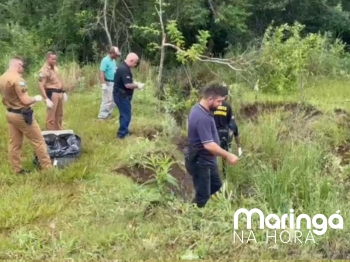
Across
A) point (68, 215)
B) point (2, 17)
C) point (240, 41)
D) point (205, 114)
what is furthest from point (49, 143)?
point (2, 17)

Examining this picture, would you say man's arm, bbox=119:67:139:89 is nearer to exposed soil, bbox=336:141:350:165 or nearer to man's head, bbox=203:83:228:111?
man's head, bbox=203:83:228:111

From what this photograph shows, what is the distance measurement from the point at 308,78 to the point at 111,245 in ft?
35.1

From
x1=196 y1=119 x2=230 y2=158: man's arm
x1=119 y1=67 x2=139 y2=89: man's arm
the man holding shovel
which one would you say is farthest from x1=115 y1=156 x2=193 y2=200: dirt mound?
x1=196 y1=119 x2=230 y2=158: man's arm

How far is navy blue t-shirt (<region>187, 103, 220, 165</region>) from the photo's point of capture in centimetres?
626

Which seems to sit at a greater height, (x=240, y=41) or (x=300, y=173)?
(x=240, y=41)

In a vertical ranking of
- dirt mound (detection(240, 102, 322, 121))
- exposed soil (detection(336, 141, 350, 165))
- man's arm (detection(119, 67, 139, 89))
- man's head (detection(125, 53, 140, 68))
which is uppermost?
man's head (detection(125, 53, 140, 68))

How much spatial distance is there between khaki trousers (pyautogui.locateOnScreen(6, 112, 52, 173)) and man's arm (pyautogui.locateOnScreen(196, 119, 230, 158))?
269cm

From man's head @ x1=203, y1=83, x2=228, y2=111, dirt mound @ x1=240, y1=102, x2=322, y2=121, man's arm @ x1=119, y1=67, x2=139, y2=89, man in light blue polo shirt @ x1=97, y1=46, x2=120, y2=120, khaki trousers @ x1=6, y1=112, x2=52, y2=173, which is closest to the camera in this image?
man's head @ x1=203, y1=83, x2=228, y2=111

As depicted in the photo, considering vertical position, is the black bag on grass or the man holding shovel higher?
the man holding shovel

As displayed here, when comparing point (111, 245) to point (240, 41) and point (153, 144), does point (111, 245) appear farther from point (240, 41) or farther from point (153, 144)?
point (240, 41)

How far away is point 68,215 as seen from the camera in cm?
659

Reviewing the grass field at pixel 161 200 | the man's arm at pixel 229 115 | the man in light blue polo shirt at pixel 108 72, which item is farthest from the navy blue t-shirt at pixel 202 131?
the man in light blue polo shirt at pixel 108 72

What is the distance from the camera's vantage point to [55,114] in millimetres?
9742

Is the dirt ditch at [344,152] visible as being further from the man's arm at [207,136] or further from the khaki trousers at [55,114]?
the khaki trousers at [55,114]
